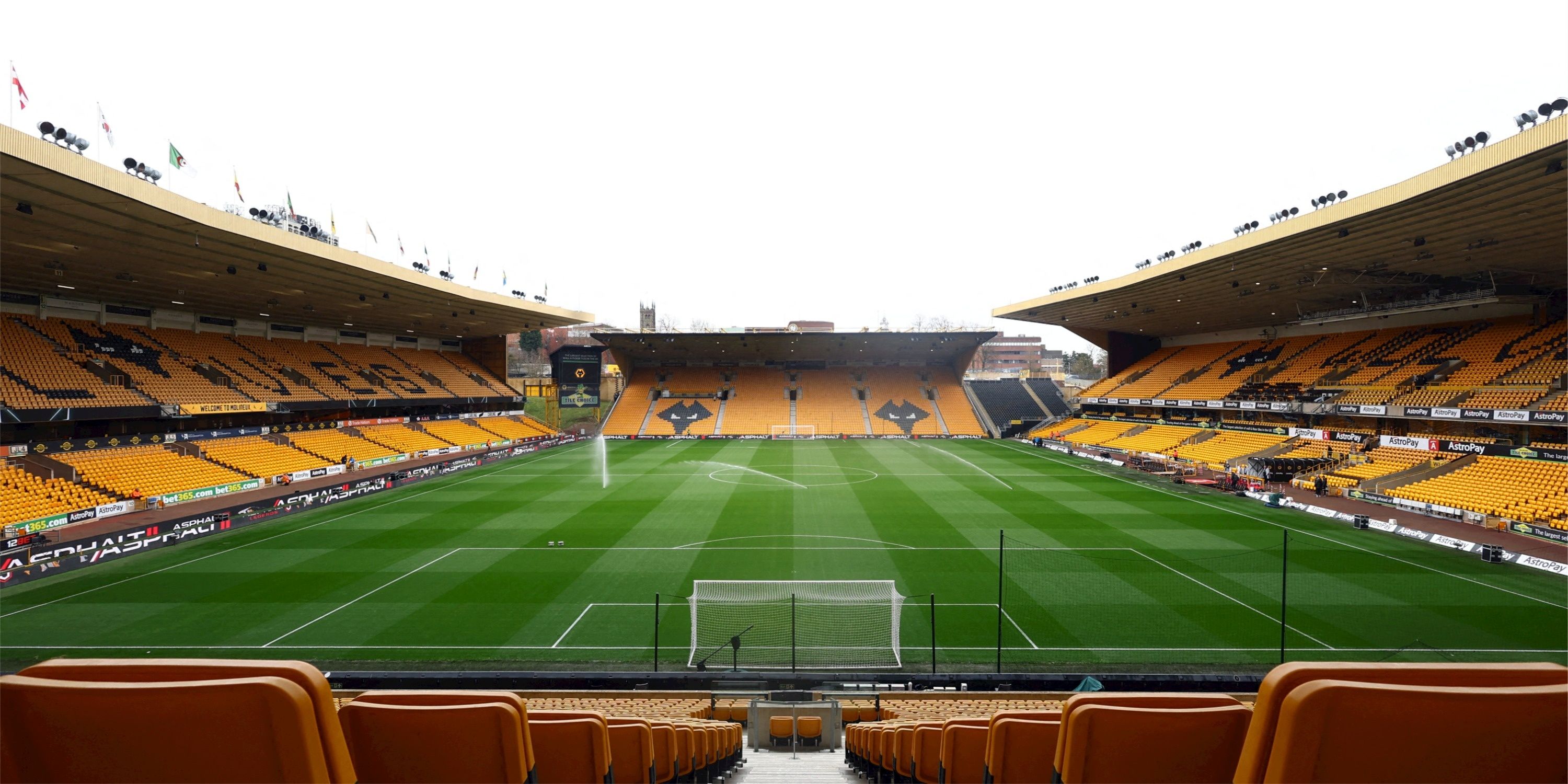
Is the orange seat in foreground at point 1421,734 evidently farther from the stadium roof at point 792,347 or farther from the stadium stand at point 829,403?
the stadium stand at point 829,403

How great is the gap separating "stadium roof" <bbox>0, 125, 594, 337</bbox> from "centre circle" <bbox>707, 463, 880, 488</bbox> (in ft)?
60.1

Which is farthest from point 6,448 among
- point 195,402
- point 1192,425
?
point 1192,425

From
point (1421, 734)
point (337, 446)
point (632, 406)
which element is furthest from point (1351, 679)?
point (632, 406)

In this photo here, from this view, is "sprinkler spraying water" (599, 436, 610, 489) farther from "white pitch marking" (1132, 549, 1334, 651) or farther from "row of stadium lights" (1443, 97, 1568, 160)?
"row of stadium lights" (1443, 97, 1568, 160)

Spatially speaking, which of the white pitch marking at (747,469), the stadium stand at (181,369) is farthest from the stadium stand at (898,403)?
the stadium stand at (181,369)

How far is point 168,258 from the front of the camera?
71.4ft

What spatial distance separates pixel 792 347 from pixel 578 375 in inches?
751

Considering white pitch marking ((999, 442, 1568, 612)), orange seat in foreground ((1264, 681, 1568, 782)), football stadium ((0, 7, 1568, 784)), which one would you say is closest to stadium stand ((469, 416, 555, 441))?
football stadium ((0, 7, 1568, 784))

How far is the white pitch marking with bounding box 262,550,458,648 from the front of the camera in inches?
489

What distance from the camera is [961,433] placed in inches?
2085

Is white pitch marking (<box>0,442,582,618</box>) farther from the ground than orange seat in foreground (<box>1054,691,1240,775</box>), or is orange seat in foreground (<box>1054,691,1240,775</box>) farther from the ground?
orange seat in foreground (<box>1054,691,1240,775</box>)

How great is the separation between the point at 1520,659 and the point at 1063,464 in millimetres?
23809

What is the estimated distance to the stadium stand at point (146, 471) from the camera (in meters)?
22.7

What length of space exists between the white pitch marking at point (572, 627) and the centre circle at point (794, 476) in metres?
15.3
